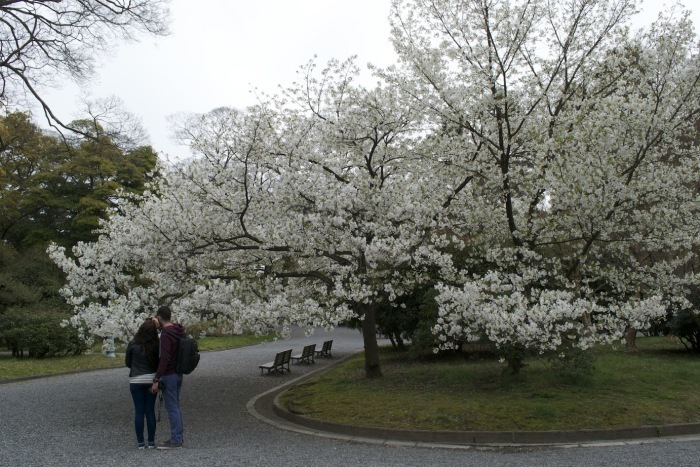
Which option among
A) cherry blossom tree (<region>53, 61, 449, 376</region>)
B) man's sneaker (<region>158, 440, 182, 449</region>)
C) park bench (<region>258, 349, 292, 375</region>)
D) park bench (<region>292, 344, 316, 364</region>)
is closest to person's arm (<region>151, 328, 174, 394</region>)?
man's sneaker (<region>158, 440, 182, 449</region>)

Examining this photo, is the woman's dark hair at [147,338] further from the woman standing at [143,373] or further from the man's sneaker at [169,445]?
the man's sneaker at [169,445]

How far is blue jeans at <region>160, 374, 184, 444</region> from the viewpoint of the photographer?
716 cm

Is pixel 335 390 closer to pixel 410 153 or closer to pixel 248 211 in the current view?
pixel 248 211

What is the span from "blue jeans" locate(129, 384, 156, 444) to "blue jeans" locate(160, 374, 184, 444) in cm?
21

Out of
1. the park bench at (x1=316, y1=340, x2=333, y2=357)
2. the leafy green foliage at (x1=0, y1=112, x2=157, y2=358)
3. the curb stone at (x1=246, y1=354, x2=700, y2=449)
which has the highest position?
the leafy green foliage at (x1=0, y1=112, x2=157, y2=358)

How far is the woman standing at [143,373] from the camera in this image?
7125 mm

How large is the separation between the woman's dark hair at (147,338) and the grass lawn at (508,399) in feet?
11.4

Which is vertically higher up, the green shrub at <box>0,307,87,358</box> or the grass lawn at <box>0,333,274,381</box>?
the green shrub at <box>0,307,87,358</box>

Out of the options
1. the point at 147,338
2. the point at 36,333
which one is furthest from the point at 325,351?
the point at 147,338

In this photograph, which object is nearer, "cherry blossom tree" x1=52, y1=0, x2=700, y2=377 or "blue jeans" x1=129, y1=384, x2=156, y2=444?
"blue jeans" x1=129, y1=384, x2=156, y2=444

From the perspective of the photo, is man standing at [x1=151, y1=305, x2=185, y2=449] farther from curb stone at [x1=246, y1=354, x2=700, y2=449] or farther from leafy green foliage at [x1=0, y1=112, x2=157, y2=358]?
leafy green foliage at [x1=0, y1=112, x2=157, y2=358]

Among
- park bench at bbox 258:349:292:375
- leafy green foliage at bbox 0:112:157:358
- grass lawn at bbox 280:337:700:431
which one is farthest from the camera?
leafy green foliage at bbox 0:112:157:358

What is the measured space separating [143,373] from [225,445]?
5.25ft

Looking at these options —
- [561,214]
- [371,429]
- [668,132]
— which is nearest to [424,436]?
[371,429]
